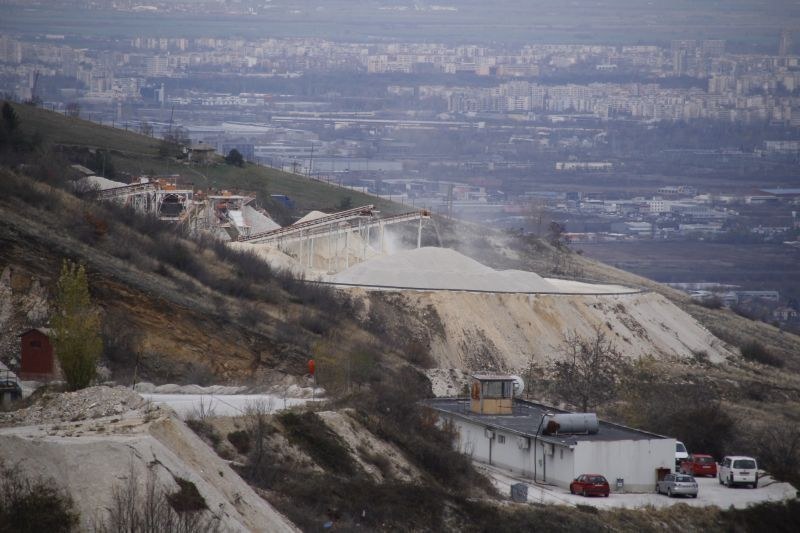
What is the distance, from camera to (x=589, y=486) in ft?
97.1

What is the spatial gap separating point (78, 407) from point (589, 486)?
10592 mm

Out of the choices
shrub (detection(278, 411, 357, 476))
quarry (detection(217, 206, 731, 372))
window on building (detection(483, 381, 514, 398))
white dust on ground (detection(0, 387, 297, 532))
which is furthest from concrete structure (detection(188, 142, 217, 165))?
white dust on ground (detection(0, 387, 297, 532))

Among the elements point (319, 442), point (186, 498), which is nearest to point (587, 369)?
point (319, 442)

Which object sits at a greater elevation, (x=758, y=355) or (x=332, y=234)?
(x=332, y=234)

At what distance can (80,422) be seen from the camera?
2186 centimetres

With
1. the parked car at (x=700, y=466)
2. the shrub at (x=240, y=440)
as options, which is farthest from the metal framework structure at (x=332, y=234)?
the shrub at (x=240, y=440)

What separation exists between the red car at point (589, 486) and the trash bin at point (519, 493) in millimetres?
1435

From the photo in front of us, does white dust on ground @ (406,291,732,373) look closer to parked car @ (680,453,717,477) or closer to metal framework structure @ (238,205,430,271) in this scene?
metal framework structure @ (238,205,430,271)

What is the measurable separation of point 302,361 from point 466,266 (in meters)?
21.5

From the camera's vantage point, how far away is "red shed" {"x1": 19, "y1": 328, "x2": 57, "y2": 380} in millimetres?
32156

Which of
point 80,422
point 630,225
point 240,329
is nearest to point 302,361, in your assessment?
point 240,329

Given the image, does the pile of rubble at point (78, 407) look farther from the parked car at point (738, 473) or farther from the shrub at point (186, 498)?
the parked car at point (738, 473)

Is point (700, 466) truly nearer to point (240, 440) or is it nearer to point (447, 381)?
point (240, 440)

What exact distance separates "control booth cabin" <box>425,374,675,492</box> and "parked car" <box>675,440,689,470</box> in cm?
116
